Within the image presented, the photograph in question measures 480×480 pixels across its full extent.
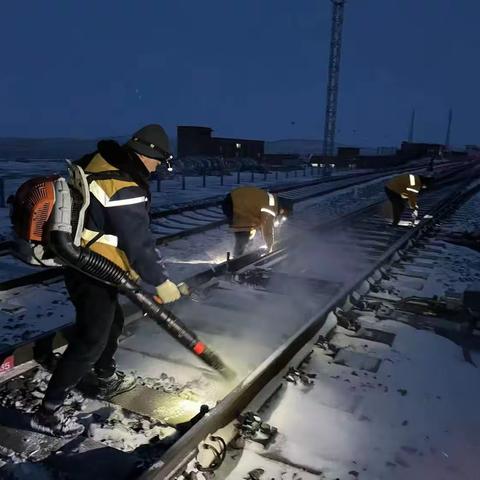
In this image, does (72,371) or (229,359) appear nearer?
(72,371)

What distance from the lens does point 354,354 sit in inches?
172

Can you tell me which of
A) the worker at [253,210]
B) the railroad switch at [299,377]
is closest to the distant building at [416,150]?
the worker at [253,210]

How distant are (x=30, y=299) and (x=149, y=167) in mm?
3572

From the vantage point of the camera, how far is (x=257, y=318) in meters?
5.28

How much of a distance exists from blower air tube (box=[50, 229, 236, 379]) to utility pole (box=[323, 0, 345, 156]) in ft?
133

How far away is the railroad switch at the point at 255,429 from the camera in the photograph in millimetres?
3104

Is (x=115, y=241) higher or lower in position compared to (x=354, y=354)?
higher

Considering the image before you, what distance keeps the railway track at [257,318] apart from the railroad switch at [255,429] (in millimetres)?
84

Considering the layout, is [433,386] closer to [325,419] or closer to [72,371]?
[325,419]

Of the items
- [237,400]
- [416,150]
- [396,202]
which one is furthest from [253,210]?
[416,150]

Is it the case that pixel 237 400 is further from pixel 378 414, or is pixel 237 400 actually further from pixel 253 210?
pixel 253 210

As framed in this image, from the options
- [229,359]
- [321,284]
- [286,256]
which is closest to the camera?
[229,359]

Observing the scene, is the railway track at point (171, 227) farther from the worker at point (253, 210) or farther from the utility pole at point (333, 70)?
the utility pole at point (333, 70)

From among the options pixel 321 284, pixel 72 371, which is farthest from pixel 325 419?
pixel 321 284
